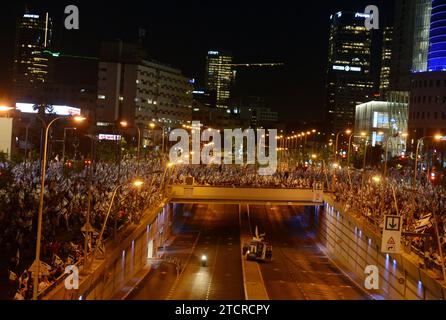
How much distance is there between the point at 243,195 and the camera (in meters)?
55.7

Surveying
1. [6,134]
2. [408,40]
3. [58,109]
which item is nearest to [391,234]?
[6,134]

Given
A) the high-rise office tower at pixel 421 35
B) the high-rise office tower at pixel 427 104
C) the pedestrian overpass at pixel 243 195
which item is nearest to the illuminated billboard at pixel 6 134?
the pedestrian overpass at pixel 243 195

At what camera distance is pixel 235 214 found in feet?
235

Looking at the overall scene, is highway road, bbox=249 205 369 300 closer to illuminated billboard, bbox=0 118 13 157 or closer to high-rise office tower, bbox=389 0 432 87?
illuminated billboard, bbox=0 118 13 157

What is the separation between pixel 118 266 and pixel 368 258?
14.8 meters

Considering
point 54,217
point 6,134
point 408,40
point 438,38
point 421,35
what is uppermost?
point 408,40

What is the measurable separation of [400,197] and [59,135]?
85.9m

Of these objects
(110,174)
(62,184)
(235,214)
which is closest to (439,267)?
(62,184)

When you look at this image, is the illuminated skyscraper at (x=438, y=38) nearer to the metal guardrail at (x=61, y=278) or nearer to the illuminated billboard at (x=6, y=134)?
the illuminated billboard at (x=6, y=134)

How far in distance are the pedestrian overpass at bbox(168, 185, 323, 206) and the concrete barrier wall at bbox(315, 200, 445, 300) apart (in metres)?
2.08

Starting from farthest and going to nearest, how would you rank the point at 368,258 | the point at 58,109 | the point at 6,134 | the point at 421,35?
the point at 421,35 < the point at 58,109 < the point at 6,134 < the point at 368,258

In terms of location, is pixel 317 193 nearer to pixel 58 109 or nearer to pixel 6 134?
pixel 6 134

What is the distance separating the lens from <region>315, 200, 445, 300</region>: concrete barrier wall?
25.6 metres
